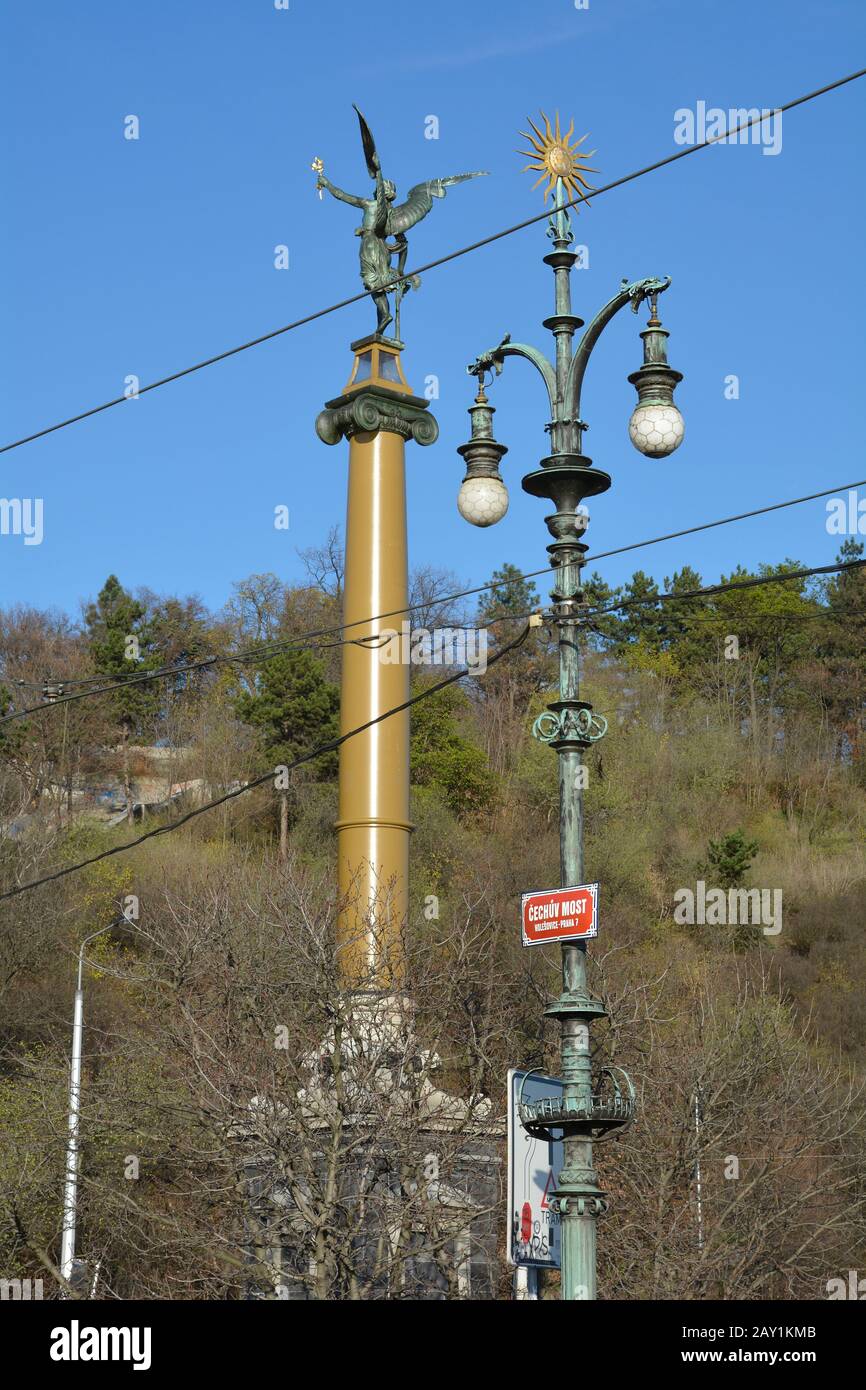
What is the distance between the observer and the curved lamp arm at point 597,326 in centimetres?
1149

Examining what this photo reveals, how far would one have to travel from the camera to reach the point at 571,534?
11250 millimetres

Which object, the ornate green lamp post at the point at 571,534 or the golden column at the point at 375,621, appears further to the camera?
the golden column at the point at 375,621

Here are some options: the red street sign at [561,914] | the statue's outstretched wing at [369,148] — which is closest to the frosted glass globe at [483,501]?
the red street sign at [561,914]

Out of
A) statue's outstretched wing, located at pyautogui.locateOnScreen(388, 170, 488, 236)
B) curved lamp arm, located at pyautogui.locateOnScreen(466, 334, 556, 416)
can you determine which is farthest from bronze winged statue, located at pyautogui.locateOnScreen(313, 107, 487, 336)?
curved lamp arm, located at pyautogui.locateOnScreen(466, 334, 556, 416)

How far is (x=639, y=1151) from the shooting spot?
66.5 feet

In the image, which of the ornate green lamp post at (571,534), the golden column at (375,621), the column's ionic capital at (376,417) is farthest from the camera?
the column's ionic capital at (376,417)

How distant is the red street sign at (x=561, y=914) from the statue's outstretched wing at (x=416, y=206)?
59.0 feet

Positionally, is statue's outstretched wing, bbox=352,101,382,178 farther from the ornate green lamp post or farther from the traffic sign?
the traffic sign

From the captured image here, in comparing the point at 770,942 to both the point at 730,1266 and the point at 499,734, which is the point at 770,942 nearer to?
the point at 499,734

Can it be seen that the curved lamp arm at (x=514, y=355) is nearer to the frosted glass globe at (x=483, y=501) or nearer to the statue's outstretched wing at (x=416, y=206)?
the frosted glass globe at (x=483, y=501)

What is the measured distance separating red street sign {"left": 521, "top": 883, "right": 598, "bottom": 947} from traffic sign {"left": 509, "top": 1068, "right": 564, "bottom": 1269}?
916mm

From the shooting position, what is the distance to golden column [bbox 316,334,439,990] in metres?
22.7

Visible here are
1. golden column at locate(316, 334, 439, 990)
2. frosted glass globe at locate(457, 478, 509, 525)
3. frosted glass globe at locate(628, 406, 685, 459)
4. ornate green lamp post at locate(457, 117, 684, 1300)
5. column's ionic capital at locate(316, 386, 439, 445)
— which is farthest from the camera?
column's ionic capital at locate(316, 386, 439, 445)
